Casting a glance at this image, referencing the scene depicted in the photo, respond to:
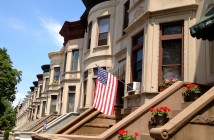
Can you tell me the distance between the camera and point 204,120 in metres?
6.40

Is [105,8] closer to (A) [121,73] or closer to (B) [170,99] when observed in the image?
(A) [121,73]

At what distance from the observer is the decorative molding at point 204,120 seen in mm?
6306

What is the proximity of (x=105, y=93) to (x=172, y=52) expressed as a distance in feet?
10.6

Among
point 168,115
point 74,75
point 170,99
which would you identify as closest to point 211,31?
point 170,99

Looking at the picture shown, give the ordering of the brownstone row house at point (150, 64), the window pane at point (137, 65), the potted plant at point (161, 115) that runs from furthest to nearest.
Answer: the window pane at point (137, 65) < the potted plant at point (161, 115) < the brownstone row house at point (150, 64)

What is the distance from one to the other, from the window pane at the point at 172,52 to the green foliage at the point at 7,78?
29.6 m

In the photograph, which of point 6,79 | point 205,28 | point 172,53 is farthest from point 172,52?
point 6,79

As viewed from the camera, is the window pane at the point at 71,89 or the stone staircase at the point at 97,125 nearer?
the stone staircase at the point at 97,125

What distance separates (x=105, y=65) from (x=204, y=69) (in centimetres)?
853

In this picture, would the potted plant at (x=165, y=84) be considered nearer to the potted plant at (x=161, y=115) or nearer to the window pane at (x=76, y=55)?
the potted plant at (x=161, y=115)

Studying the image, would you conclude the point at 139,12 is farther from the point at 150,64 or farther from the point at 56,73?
the point at 56,73

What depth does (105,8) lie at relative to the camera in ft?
63.7

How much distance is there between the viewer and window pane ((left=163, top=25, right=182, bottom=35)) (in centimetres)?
1164

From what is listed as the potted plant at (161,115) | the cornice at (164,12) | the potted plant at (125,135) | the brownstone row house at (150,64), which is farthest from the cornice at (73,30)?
the potted plant at (125,135)
